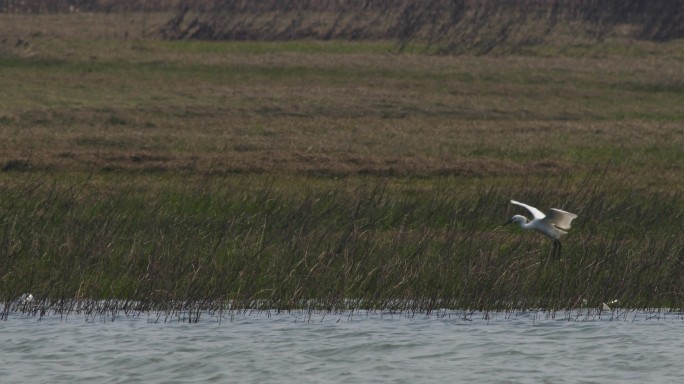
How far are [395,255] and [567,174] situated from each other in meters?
6.90

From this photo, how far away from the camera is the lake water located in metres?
11.1

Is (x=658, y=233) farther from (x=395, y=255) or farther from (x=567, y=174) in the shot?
(x=567, y=174)

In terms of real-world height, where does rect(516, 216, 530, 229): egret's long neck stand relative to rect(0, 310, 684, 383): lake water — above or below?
above

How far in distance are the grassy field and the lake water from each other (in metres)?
0.20

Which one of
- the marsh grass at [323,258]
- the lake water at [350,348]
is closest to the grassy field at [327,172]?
the marsh grass at [323,258]

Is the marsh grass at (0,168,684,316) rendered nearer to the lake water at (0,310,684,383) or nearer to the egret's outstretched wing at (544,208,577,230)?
the lake water at (0,310,684,383)

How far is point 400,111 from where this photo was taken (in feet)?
84.5

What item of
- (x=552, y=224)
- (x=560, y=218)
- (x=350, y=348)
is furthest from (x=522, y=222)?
(x=350, y=348)

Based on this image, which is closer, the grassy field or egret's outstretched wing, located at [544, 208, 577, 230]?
the grassy field

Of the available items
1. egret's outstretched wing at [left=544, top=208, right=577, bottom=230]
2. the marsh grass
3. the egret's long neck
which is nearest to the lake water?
the marsh grass

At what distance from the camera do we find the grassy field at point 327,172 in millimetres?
12391

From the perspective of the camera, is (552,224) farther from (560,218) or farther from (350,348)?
(350,348)

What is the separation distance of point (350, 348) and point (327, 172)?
7.63 metres

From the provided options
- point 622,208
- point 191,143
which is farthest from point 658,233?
point 191,143
